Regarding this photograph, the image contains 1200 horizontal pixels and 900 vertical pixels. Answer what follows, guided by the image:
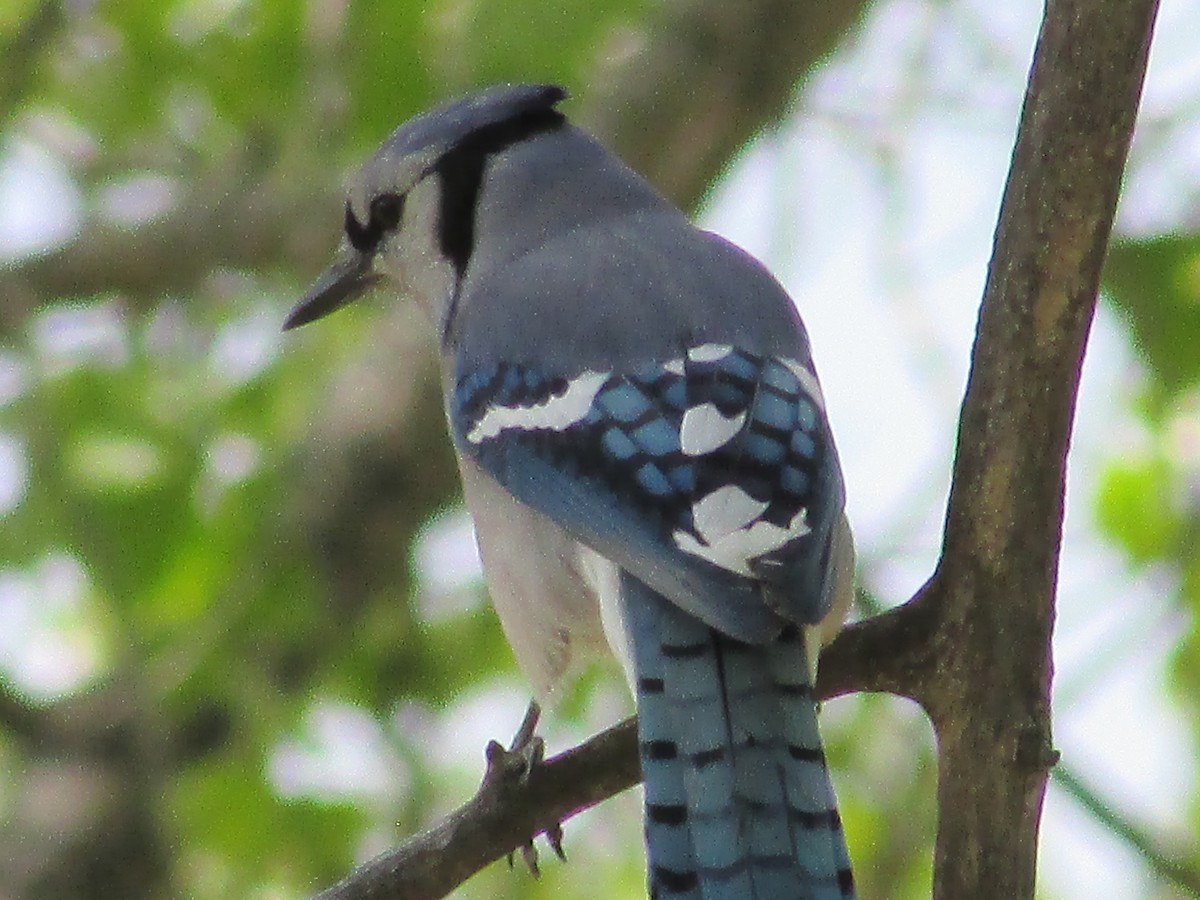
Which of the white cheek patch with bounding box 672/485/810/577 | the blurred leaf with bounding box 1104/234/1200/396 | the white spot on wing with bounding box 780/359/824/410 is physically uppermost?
the blurred leaf with bounding box 1104/234/1200/396

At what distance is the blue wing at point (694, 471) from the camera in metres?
1.51

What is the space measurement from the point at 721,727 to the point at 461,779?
175 cm

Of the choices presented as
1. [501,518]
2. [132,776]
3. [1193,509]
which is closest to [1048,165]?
[501,518]

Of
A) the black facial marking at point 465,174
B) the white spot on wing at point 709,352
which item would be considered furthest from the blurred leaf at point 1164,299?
the white spot on wing at point 709,352

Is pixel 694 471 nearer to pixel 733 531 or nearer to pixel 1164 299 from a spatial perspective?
pixel 733 531

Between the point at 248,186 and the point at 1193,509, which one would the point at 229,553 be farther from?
the point at 1193,509

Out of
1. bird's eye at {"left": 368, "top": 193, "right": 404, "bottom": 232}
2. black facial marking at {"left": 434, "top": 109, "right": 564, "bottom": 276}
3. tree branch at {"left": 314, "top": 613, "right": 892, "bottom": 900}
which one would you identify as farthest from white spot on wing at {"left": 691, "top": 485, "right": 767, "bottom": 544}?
bird's eye at {"left": 368, "top": 193, "right": 404, "bottom": 232}

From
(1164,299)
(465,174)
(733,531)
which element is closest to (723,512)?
(733,531)

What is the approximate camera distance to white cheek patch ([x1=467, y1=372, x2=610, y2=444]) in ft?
5.82

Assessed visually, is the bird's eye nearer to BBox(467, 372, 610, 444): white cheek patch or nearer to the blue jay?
the blue jay

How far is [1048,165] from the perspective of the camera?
155cm

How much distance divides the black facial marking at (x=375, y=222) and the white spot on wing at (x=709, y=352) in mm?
705

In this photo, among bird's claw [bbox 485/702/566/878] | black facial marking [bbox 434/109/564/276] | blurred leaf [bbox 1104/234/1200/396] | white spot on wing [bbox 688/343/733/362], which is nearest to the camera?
A: bird's claw [bbox 485/702/566/878]

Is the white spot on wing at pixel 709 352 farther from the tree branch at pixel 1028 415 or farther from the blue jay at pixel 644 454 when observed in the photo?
the tree branch at pixel 1028 415
